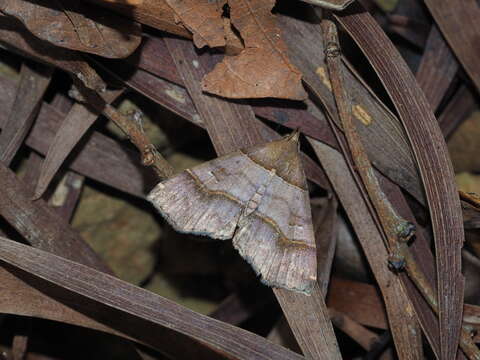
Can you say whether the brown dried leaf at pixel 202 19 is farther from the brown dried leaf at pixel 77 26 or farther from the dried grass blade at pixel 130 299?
the dried grass blade at pixel 130 299

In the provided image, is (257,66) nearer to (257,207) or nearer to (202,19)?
(202,19)

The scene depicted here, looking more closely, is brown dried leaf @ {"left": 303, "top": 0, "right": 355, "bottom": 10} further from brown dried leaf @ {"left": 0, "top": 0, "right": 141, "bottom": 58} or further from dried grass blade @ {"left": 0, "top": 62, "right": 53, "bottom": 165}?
dried grass blade @ {"left": 0, "top": 62, "right": 53, "bottom": 165}

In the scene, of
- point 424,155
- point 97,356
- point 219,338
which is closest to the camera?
point 219,338

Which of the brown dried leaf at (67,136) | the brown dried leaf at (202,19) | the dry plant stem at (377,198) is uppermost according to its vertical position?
the brown dried leaf at (202,19)

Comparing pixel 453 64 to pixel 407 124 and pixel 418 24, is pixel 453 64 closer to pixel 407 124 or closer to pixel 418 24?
pixel 418 24

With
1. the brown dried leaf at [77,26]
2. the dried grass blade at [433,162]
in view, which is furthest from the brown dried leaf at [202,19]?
the dried grass blade at [433,162]

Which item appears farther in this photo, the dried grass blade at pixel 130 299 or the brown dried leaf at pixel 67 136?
the brown dried leaf at pixel 67 136

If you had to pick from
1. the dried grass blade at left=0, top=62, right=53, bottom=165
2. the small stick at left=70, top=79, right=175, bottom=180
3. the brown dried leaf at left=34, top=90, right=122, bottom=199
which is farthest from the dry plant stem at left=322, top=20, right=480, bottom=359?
the dried grass blade at left=0, top=62, right=53, bottom=165

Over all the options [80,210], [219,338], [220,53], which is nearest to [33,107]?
[80,210]
